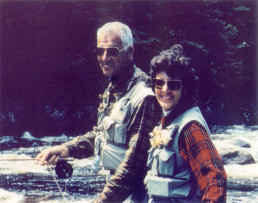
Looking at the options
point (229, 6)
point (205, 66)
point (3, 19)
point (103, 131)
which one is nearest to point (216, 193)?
point (103, 131)

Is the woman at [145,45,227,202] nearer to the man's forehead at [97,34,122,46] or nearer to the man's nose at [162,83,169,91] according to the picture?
the man's nose at [162,83,169,91]

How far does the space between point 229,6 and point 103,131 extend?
773 inches

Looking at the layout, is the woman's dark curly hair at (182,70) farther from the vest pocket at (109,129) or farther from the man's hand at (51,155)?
the man's hand at (51,155)

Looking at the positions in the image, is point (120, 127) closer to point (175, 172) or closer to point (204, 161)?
point (175, 172)

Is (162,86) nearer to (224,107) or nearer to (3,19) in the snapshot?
(3,19)

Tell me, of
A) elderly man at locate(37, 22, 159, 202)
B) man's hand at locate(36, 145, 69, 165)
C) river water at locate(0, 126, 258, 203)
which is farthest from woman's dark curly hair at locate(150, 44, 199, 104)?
river water at locate(0, 126, 258, 203)

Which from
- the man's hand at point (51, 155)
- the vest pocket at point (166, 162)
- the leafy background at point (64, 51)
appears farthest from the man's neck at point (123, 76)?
the leafy background at point (64, 51)

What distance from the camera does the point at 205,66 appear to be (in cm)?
1970

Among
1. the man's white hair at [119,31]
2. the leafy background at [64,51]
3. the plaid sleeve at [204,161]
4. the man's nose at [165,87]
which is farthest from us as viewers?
the leafy background at [64,51]

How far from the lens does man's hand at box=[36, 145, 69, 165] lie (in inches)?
114

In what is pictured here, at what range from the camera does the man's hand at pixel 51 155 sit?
A: 2896mm

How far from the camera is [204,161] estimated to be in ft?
6.56

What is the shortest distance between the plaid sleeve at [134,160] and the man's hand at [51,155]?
63cm

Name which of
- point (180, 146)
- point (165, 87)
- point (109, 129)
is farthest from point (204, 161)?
point (109, 129)
